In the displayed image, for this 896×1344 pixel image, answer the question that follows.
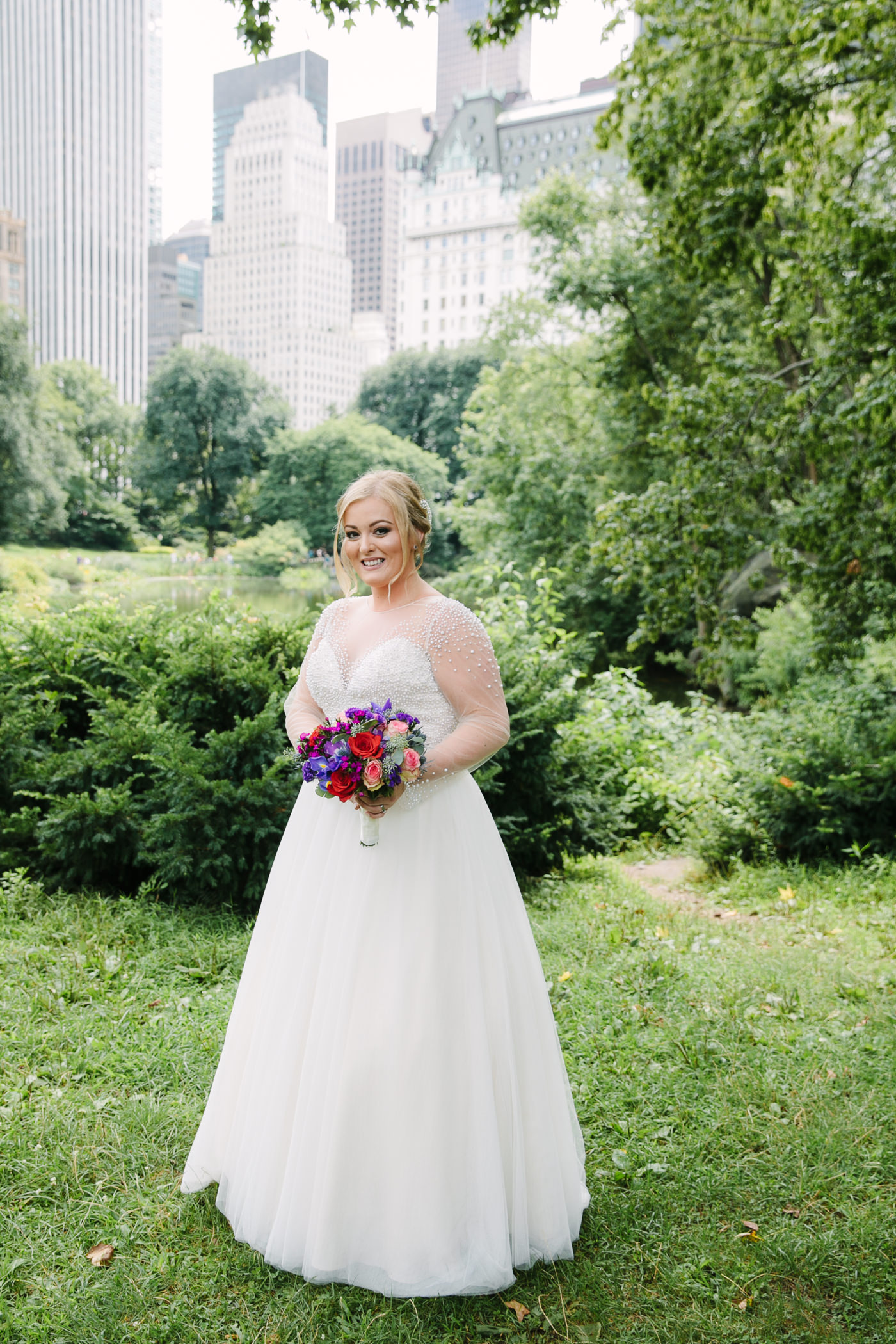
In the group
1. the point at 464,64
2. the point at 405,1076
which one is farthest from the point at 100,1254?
the point at 464,64

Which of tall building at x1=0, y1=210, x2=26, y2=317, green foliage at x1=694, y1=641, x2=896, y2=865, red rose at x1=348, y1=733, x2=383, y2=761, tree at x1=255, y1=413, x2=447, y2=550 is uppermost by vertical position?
tall building at x1=0, y1=210, x2=26, y2=317

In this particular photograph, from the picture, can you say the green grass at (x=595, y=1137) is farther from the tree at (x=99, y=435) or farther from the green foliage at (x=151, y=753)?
the tree at (x=99, y=435)

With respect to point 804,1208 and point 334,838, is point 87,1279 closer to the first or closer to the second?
point 334,838

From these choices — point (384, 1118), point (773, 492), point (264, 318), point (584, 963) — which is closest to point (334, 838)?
point (384, 1118)

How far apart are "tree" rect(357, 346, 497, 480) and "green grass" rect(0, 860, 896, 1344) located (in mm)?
53951

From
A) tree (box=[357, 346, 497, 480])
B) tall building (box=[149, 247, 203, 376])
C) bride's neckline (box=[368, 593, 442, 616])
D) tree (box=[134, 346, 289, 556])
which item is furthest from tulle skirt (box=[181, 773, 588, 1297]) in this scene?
tall building (box=[149, 247, 203, 376])

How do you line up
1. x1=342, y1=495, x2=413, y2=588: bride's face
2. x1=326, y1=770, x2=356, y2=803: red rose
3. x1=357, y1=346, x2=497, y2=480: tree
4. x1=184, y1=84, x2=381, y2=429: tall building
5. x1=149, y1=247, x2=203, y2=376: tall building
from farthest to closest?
1. x1=149, y1=247, x2=203, y2=376: tall building
2. x1=184, y1=84, x2=381, y2=429: tall building
3. x1=357, y1=346, x2=497, y2=480: tree
4. x1=342, y1=495, x2=413, y2=588: bride's face
5. x1=326, y1=770, x2=356, y2=803: red rose

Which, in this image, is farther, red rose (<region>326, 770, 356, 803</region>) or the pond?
the pond

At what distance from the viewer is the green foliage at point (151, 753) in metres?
5.33

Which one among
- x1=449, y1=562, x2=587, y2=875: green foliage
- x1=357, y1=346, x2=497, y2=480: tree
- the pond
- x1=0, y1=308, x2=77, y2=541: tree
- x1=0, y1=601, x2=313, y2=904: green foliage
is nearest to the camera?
x1=0, y1=601, x2=313, y2=904: green foliage

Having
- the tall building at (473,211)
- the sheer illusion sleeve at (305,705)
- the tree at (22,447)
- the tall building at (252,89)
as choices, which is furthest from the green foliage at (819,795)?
the tall building at (252,89)

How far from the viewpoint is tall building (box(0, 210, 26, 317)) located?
95.4 metres

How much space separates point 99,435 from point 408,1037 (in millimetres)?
64561

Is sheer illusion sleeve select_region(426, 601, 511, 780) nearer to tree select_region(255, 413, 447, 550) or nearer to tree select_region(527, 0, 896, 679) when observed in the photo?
tree select_region(527, 0, 896, 679)
